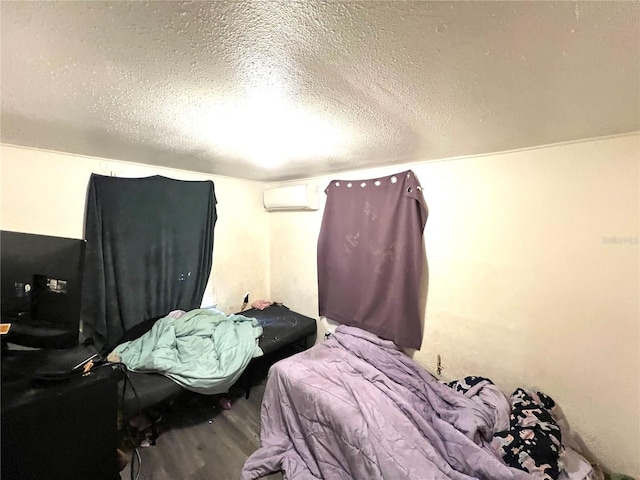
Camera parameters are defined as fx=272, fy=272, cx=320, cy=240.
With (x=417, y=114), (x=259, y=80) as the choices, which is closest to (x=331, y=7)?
(x=259, y=80)

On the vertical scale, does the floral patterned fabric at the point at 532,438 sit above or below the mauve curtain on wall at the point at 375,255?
below

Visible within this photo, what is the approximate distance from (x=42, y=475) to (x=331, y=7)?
2.01 m

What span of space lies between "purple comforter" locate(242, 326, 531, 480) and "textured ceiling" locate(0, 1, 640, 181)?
155 cm

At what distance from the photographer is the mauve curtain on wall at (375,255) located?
6.98 ft

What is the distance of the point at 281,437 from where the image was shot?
1.85 metres

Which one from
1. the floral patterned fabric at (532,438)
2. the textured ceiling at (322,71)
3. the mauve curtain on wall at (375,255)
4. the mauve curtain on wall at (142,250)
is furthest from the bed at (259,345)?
the floral patterned fabric at (532,438)

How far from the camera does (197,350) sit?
2117 mm

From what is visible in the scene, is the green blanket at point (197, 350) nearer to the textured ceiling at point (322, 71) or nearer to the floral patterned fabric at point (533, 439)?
the textured ceiling at point (322, 71)

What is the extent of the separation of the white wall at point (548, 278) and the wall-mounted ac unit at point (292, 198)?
1.03 m

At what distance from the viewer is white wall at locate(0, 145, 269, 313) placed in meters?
1.81

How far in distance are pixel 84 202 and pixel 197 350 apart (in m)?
1.42

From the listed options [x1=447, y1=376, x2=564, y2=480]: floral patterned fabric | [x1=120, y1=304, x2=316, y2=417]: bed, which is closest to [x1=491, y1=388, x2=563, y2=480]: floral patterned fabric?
[x1=447, y1=376, x2=564, y2=480]: floral patterned fabric

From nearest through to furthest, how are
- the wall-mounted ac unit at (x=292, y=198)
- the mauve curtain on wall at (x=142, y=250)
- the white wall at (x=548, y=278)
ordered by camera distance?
the white wall at (x=548, y=278) → the mauve curtain on wall at (x=142, y=250) → the wall-mounted ac unit at (x=292, y=198)

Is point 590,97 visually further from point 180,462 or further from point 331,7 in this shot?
point 180,462
